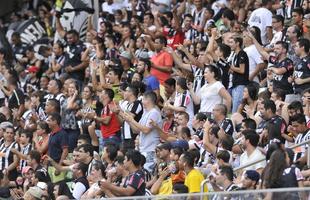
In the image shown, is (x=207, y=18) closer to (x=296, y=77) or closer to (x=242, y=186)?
(x=296, y=77)

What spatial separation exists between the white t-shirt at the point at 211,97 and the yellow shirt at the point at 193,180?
3158 millimetres

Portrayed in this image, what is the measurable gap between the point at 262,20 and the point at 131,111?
3.50 meters

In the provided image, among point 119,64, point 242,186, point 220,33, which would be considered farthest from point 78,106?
point 242,186

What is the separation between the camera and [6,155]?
821 inches

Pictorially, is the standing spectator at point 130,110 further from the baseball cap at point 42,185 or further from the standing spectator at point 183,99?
the baseball cap at point 42,185

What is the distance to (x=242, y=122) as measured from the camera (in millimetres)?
17812

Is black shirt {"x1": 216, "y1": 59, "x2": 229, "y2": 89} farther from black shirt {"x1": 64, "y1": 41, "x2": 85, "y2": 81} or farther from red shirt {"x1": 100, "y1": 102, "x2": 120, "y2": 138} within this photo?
black shirt {"x1": 64, "y1": 41, "x2": 85, "y2": 81}

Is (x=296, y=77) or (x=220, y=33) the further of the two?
(x=220, y=33)

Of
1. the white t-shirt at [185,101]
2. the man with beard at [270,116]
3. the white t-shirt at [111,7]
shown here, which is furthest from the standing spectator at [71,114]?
the white t-shirt at [111,7]

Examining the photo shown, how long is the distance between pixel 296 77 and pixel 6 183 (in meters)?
4.36

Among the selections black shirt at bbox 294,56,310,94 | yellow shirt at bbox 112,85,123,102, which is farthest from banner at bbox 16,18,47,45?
black shirt at bbox 294,56,310,94

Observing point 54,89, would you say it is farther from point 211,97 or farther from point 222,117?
point 222,117

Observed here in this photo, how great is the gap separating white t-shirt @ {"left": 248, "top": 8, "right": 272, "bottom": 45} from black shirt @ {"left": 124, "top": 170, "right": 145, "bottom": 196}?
6340 mm

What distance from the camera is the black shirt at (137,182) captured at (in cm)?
1648
